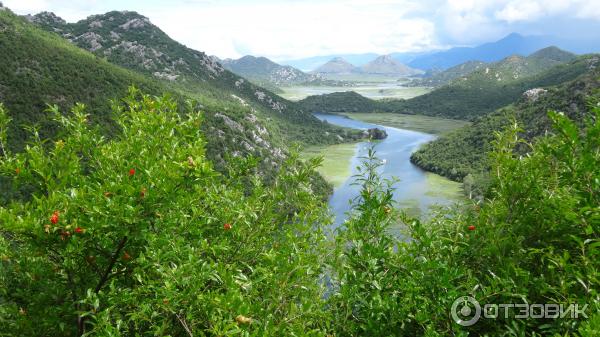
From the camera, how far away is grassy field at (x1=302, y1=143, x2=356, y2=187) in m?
95.9

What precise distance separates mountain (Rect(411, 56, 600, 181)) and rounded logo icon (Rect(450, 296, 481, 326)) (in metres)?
77.7

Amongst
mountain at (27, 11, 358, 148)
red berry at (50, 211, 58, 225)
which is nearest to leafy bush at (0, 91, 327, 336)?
red berry at (50, 211, 58, 225)

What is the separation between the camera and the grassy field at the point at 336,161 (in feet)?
314

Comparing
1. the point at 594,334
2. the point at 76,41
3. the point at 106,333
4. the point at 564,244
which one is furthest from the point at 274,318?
the point at 76,41

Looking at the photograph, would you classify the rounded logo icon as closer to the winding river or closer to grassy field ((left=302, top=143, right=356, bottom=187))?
the winding river

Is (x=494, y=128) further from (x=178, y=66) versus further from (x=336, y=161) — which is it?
(x=178, y=66)

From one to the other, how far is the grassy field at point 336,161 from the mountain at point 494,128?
67.7 ft

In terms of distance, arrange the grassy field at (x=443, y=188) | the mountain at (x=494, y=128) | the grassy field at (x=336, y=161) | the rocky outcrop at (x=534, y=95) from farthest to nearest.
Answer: the rocky outcrop at (x=534, y=95)
the grassy field at (x=336, y=161)
the mountain at (x=494, y=128)
the grassy field at (x=443, y=188)

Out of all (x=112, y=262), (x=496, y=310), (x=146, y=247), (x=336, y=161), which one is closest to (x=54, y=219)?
(x=112, y=262)

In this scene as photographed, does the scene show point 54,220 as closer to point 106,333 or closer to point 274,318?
point 106,333

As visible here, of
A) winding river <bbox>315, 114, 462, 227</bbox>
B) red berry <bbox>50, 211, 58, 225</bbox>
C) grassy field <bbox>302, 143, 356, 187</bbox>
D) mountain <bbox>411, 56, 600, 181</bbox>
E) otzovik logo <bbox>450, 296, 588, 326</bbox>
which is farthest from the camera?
grassy field <bbox>302, 143, 356, 187</bbox>

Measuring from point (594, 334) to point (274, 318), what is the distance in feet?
11.5

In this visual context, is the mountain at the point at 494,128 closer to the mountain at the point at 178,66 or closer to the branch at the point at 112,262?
the mountain at the point at 178,66

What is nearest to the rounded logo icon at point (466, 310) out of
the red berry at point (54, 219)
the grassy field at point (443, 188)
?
the red berry at point (54, 219)
